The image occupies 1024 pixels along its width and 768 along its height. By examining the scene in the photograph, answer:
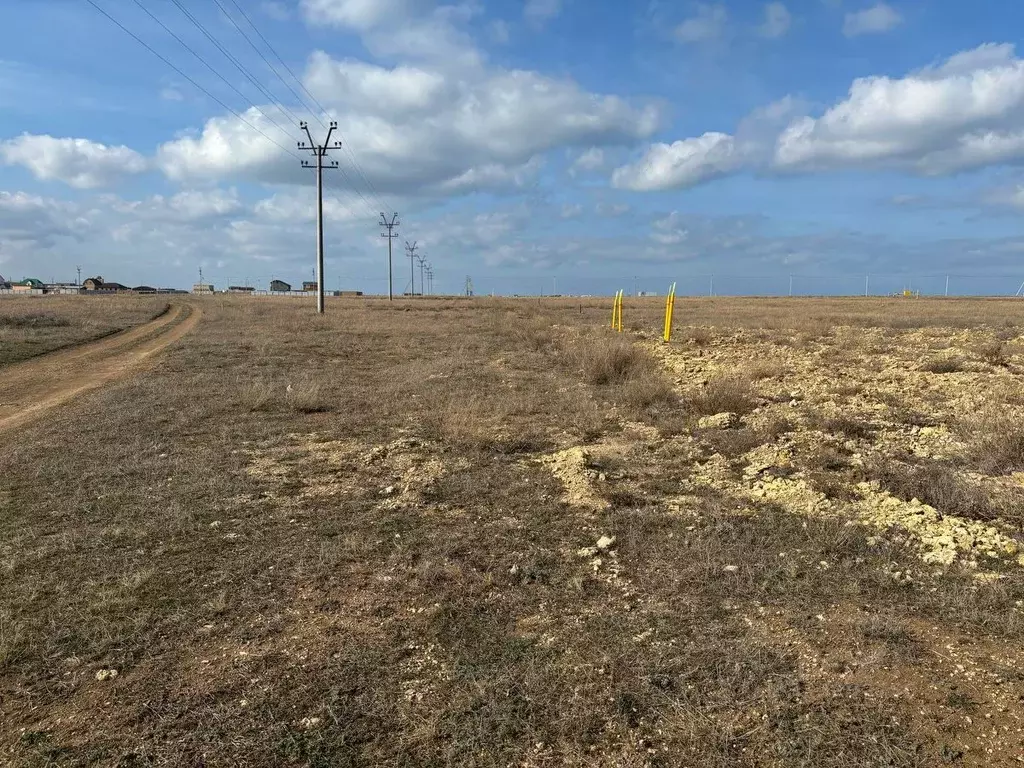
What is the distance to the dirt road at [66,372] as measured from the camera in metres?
11.9

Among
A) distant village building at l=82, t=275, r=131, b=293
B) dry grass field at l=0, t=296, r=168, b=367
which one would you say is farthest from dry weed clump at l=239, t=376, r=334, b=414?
distant village building at l=82, t=275, r=131, b=293

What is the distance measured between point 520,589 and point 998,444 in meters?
5.65

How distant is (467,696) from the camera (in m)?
3.28

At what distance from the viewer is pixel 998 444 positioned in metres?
7.00

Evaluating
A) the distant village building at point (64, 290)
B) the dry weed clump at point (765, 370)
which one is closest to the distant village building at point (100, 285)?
the distant village building at point (64, 290)

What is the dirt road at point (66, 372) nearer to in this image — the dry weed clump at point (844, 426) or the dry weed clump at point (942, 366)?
the dry weed clump at point (844, 426)

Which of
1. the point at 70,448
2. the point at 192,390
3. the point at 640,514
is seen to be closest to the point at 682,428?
the point at 640,514

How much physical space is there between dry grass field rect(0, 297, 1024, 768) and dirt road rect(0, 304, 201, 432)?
2536 mm

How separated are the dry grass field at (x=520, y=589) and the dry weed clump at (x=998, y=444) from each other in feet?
0.14

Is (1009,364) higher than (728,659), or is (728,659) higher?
(1009,364)

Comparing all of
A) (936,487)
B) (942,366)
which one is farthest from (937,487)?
(942,366)

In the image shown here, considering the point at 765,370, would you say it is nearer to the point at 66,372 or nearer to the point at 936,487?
the point at 936,487

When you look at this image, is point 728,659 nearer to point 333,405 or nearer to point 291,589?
point 291,589

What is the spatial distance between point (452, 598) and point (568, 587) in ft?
2.57
